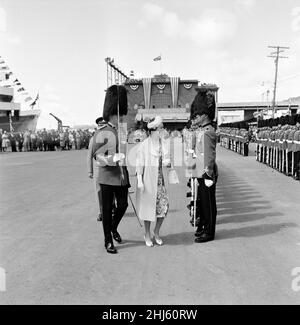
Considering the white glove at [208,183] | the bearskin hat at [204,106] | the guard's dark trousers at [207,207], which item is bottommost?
the guard's dark trousers at [207,207]

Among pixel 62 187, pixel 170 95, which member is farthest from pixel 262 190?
pixel 170 95

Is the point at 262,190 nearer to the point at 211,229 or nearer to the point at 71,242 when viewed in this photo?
the point at 211,229

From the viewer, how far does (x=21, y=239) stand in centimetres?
662

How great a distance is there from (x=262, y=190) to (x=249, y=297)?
715cm

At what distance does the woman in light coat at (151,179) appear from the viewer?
6102mm

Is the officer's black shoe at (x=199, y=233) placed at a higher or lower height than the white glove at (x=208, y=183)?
lower

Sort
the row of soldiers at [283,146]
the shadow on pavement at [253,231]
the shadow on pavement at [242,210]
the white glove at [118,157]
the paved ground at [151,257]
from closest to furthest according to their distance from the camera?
the paved ground at [151,257]
the white glove at [118,157]
the shadow on pavement at [253,231]
the shadow on pavement at [242,210]
the row of soldiers at [283,146]

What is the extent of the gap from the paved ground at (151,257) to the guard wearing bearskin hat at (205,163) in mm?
289

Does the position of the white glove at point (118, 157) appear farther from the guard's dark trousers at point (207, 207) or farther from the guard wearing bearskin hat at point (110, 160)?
the guard's dark trousers at point (207, 207)

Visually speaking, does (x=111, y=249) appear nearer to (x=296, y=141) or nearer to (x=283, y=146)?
(x=296, y=141)

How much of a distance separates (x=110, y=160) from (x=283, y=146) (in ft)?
31.9

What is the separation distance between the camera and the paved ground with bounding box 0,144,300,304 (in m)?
4.34

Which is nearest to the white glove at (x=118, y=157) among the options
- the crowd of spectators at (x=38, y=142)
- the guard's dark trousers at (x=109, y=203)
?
the guard's dark trousers at (x=109, y=203)

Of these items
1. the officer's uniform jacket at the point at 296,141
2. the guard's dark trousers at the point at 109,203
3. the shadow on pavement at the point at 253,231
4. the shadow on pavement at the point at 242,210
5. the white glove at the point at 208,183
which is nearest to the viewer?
the guard's dark trousers at the point at 109,203
